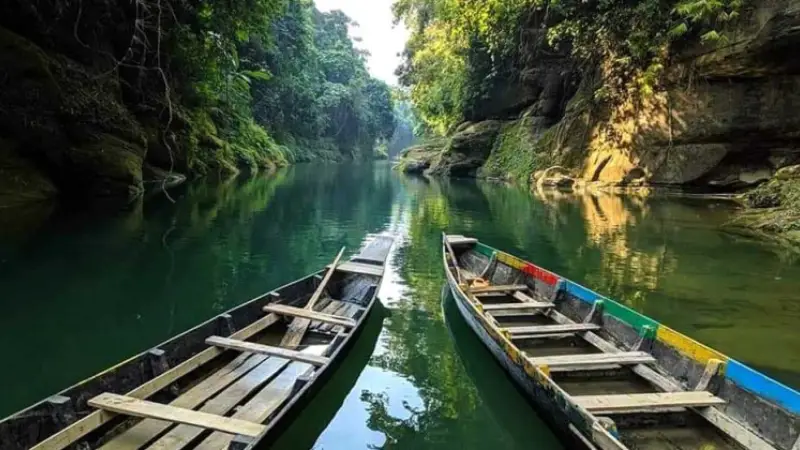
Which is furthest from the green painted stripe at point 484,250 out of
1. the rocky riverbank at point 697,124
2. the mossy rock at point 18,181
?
the mossy rock at point 18,181

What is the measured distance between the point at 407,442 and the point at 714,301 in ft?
18.9

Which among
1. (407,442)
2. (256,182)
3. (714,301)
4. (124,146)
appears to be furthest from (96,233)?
(256,182)

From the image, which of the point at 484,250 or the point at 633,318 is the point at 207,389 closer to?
the point at 633,318

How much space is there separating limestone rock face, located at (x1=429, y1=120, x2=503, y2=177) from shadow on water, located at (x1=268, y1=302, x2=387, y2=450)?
90.8 feet

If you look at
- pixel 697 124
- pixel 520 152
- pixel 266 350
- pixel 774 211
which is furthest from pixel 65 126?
pixel 520 152

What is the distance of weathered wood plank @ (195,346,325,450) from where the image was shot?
3.51 meters

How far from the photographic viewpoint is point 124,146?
50.4ft

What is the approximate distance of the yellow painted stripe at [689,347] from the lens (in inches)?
159

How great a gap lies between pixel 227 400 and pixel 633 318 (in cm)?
367

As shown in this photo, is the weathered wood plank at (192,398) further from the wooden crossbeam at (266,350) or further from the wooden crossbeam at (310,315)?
the wooden crossbeam at (310,315)

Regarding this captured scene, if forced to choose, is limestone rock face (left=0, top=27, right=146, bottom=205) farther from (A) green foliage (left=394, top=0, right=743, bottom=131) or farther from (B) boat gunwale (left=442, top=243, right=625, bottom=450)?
(A) green foliage (left=394, top=0, right=743, bottom=131)

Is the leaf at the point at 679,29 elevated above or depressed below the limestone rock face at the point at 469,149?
above

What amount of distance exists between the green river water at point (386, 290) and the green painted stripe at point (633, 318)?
1.30m

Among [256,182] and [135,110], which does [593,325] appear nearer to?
[135,110]
